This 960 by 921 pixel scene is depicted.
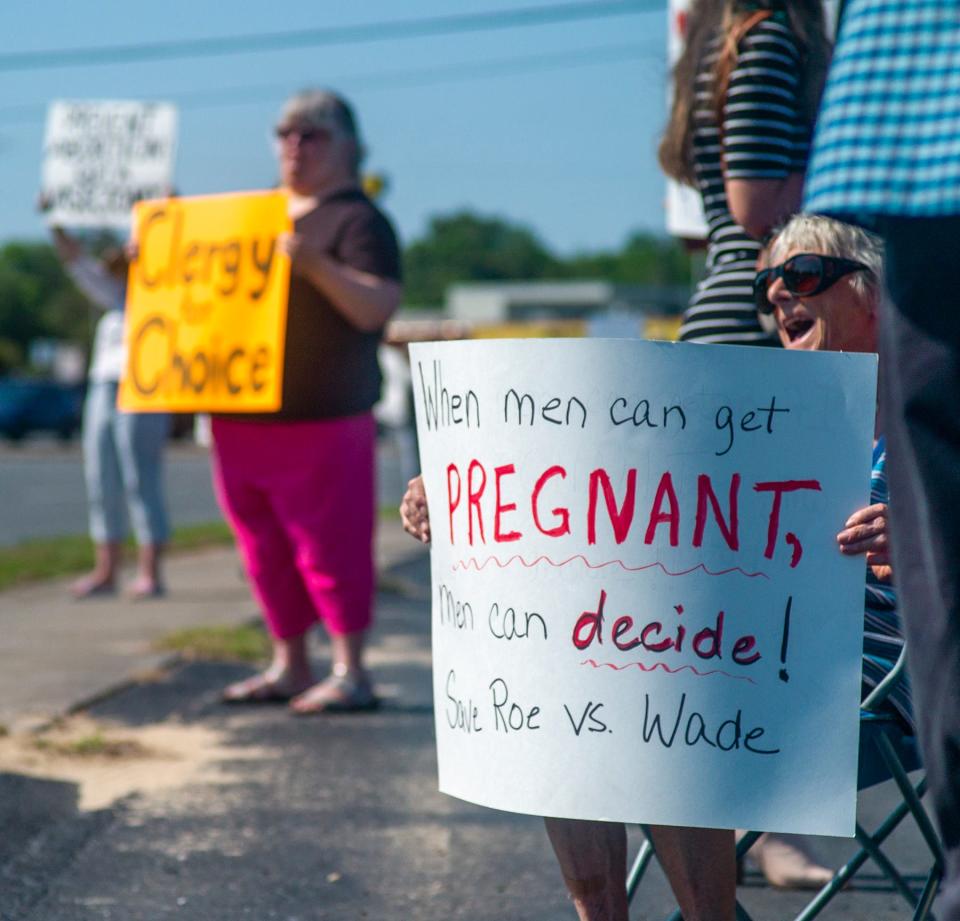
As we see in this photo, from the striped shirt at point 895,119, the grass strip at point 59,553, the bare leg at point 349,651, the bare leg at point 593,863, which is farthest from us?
the grass strip at point 59,553

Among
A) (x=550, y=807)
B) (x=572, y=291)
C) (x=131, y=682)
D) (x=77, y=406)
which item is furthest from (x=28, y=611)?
(x=572, y=291)

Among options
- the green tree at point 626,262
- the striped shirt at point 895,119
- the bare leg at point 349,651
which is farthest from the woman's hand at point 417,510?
the green tree at point 626,262

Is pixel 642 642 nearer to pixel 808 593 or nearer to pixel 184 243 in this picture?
pixel 808 593

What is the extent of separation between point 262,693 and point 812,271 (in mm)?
3160

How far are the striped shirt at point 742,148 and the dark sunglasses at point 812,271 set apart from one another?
0.63 m

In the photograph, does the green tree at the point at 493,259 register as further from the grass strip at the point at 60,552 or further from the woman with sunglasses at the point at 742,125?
the woman with sunglasses at the point at 742,125

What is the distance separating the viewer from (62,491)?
20016 millimetres

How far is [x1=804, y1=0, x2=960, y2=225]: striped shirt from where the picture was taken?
1.42 metres

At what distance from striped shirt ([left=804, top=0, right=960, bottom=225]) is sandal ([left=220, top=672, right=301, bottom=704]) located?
3899mm

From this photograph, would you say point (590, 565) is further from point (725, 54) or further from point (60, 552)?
point (60, 552)

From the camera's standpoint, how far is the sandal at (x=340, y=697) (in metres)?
4.95

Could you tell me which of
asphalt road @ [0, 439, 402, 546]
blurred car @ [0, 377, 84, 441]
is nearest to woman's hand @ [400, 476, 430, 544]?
asphalt road @ [0, 439, 402, 546]

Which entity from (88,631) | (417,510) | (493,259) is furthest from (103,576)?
(493,259)

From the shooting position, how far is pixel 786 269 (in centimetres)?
242
